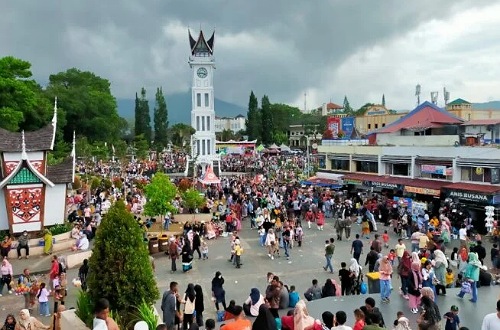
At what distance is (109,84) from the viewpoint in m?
73.5

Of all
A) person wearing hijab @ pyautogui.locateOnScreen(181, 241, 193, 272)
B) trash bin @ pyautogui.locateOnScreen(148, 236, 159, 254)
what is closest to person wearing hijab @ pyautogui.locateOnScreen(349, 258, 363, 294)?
person wearing hijab @ pyautogui.locateOnScreen(181, 241, 193, 272)

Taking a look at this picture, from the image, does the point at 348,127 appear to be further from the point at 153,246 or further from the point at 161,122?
the point at 161,122

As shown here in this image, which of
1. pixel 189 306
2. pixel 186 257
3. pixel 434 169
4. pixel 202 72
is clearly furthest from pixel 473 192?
pixel 202 72

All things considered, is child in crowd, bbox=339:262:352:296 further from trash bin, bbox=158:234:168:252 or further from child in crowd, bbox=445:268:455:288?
trash bin, bbox=158:234:168:252

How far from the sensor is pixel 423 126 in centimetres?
3281

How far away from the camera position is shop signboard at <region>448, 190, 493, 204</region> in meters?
23.3

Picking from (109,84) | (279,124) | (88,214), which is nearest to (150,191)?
(88,214)

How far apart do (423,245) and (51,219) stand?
52.1 ft

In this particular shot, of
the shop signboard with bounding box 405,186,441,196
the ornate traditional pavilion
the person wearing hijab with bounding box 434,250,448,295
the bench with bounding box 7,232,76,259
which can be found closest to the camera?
the person wearing hijab with bounding box 434,250,448,295

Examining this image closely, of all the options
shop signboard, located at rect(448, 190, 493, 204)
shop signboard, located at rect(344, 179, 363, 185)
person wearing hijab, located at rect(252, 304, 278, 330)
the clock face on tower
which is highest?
the clock face on tower

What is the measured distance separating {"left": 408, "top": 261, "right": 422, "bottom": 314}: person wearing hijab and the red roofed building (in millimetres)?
20131

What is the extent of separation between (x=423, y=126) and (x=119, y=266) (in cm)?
2875

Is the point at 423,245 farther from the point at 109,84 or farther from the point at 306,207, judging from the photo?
the point at 109,84

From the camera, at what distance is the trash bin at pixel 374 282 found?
13.5 meters
